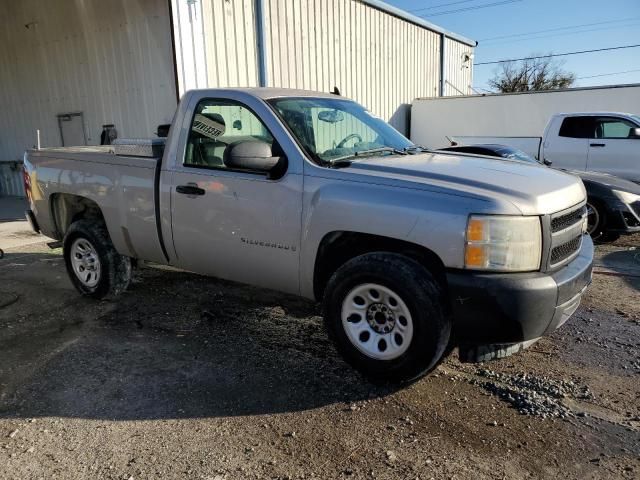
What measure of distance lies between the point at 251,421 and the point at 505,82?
52433 millimetres

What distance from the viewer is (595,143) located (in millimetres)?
10047

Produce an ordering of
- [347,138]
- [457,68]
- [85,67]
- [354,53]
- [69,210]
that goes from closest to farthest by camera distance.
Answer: [347,138], [69,210], [85,67], [354,53], [457,68]

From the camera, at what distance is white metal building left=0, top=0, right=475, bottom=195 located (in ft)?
30.9

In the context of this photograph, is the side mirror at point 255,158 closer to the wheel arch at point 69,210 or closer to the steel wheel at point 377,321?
the steel wheel at point 377,321

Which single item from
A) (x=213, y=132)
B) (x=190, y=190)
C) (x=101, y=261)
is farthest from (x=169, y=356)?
(x=213, y=132)

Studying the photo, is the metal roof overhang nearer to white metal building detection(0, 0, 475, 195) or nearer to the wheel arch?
white metal building detection(0, 0, 475, 195)

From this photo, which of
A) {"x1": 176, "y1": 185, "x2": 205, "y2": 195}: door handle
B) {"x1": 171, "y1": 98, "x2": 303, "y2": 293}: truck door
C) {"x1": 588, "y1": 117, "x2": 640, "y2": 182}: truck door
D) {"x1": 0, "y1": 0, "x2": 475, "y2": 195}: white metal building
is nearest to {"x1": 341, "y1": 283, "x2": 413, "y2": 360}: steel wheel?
{"x1": 171, "y1": 98, "x2": 303, "y2": 293}: truck door

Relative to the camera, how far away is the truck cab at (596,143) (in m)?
9.73

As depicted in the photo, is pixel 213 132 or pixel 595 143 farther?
pixel 595 143

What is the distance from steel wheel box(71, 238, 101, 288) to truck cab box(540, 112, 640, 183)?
8942 millimetres

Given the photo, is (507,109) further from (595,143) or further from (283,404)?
(283,404)

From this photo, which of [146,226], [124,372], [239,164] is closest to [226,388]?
[124,372]

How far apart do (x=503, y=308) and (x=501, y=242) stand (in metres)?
0.37

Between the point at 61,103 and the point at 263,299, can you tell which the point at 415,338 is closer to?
the point at 263,299
